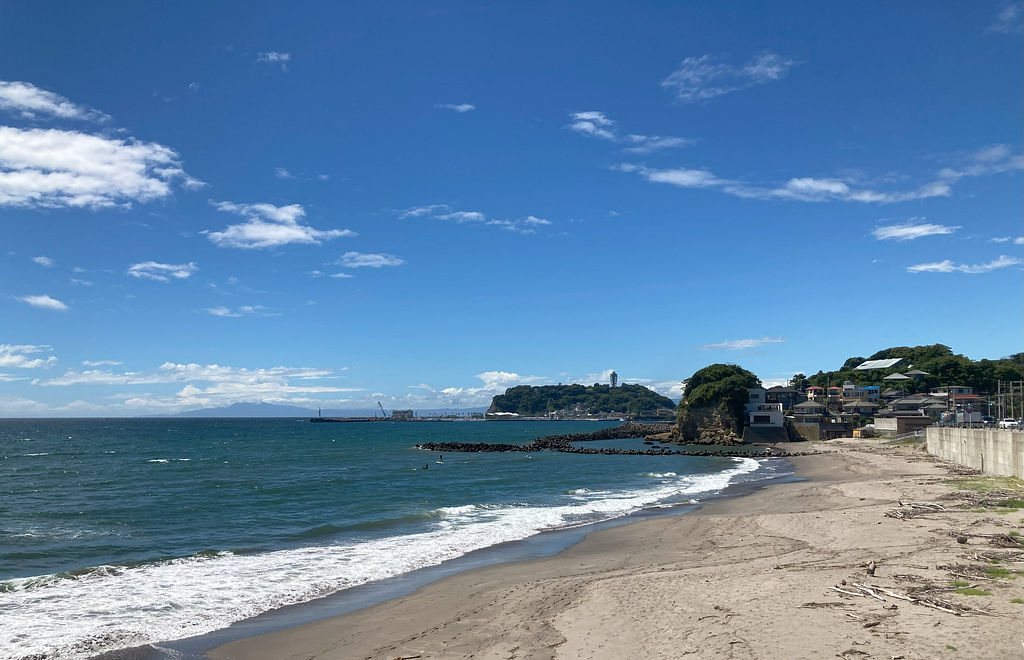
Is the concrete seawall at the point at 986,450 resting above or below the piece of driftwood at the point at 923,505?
above

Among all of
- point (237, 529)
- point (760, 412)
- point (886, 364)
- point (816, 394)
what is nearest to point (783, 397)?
point (816, 394)

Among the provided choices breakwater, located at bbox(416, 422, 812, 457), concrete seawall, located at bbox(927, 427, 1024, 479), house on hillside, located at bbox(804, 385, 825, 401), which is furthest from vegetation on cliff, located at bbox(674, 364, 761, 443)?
concrete seawall, located at bbox(927, 427, 1024, 479)

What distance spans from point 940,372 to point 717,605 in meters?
120

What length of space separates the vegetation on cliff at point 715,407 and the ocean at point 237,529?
137ft

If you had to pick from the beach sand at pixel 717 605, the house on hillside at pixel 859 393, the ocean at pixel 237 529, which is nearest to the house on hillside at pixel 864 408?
the house on hillside at pixel 859 393

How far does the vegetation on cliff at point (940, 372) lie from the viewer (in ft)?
316

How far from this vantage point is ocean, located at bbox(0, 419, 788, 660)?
538 inches

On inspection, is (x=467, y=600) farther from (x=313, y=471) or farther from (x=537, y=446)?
(x=537, y=446)

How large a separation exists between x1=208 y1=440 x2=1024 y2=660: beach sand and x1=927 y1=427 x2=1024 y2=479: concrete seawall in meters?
8.09

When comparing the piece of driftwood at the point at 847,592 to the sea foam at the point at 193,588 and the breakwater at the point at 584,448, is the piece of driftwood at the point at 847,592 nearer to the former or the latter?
the sea foam at the point at 193,588

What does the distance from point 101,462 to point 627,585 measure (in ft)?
227

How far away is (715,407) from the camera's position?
96375mm

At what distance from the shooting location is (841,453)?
5981cm

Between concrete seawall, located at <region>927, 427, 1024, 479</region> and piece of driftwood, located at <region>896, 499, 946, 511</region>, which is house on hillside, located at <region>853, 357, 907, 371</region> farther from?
piece of driftwood, located at <region>896, 499, 946, 511</region>
